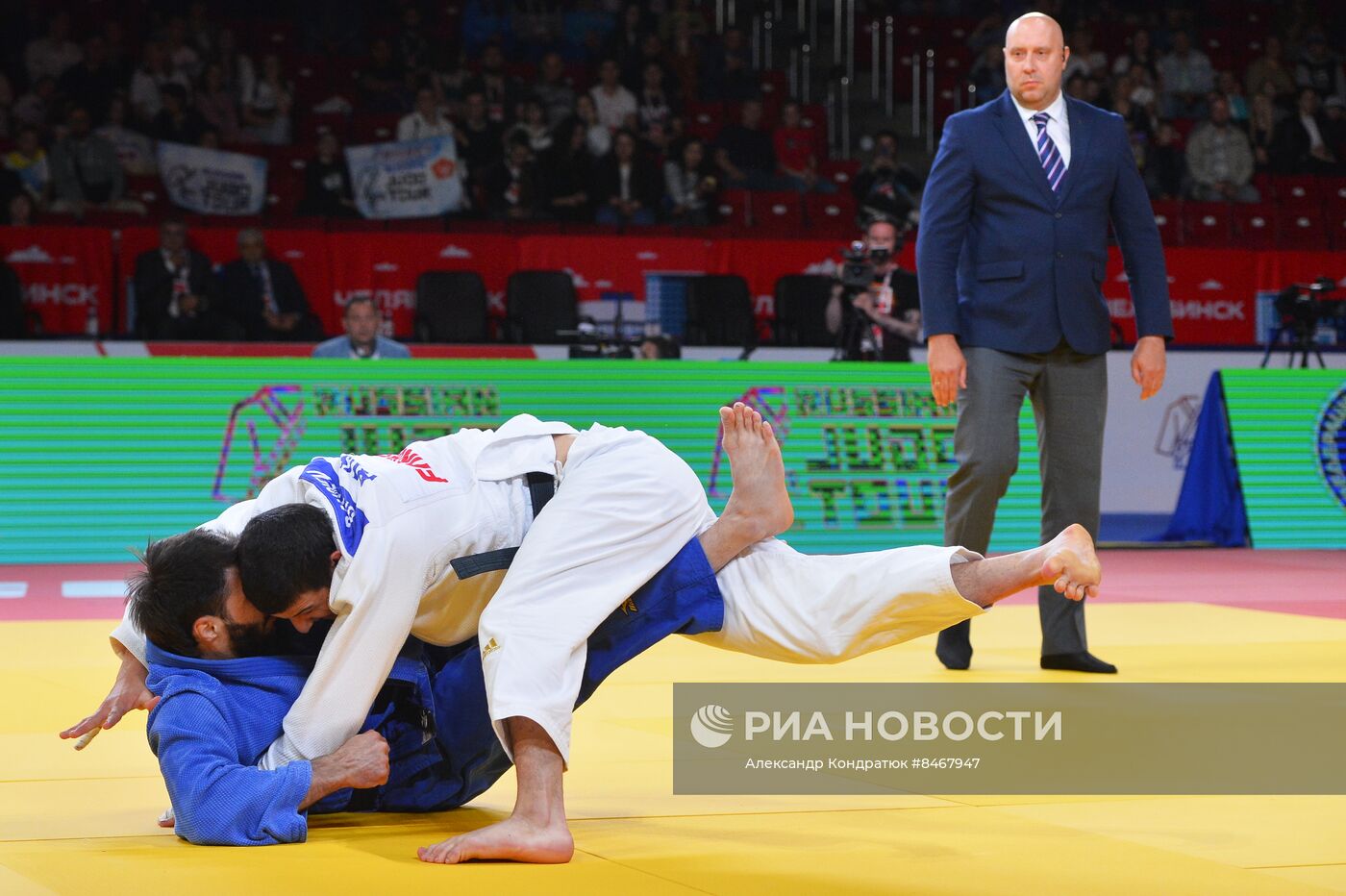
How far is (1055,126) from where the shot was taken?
4.92 m

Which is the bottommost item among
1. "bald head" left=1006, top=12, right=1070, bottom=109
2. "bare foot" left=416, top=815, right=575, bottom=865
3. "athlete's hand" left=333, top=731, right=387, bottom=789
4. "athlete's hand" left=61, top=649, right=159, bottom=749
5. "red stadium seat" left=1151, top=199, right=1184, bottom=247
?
"bare foot" left=416, top=815, right=575, bottom=865

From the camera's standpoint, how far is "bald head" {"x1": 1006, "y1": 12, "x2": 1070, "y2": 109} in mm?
4723

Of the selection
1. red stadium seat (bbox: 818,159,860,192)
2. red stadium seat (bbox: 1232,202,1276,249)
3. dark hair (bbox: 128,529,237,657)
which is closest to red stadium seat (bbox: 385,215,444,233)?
red stadium seat (bbox: 818,159,860,192)

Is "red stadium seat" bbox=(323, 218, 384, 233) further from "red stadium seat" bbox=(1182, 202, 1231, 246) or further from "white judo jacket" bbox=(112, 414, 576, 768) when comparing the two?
"white judo jacket" bbox=(112, 414, 576, 768)

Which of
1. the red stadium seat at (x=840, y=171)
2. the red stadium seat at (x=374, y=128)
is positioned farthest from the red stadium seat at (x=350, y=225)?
the red stadium seat at (x=840, y=171)

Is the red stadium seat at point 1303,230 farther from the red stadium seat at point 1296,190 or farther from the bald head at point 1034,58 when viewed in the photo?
the bald head at point 1034,58

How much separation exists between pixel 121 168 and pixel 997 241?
8885 millimetres

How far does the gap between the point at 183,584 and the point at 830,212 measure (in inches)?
446

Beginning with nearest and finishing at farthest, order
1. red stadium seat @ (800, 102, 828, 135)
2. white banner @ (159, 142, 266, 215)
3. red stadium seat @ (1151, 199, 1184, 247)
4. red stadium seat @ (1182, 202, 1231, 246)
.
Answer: white banner @ (159, 142, 266, 215) → red stadium seat @ (1151, 199, 1184, 247) → red stadium seat @ (1182, 202, 1231, 246) → red stadium seat @ (800, 102, 828, 135)

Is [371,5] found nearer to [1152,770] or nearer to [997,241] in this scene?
[997,241]

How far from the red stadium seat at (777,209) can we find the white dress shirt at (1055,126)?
335 inches

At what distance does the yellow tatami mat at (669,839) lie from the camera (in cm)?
240

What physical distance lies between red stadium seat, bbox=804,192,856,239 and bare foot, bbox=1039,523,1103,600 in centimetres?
1086

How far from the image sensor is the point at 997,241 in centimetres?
489
